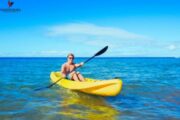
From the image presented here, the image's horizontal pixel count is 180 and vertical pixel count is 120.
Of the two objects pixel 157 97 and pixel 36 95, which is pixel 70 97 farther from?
pixel 157 97

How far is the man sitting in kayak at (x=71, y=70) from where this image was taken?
1448cm

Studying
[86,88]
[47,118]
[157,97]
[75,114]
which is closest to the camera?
[47,118]

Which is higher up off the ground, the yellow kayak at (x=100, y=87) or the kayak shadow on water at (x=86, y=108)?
the yellow kayak at (x=100, y=87)

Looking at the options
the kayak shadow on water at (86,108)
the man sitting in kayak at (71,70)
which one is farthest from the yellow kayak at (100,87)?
the man sitting in kayak at (71,70)

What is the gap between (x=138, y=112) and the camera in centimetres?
1019

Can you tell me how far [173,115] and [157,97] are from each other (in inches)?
161

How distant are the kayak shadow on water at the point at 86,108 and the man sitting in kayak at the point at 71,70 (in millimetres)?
957

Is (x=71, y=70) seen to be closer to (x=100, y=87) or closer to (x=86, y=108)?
(x=100, y=87)

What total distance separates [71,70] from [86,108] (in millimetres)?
4197

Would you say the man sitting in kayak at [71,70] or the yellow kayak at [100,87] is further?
the man sitting in kayak at [71,70]

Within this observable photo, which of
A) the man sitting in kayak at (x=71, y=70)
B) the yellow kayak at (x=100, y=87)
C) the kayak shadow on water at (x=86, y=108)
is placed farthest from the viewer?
the man sitting in kayak at (x=71, y=70)

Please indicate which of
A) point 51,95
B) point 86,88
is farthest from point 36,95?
point 86,88

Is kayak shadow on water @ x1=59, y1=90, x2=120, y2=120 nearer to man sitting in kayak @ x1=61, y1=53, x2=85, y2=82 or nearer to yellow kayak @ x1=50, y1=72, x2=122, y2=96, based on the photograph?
yellow kayak @ x1=50, y1=72, x2=122, y2=96

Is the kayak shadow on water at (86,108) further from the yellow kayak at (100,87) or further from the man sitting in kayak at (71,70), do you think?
the man sitting in kayak at (71,70)
